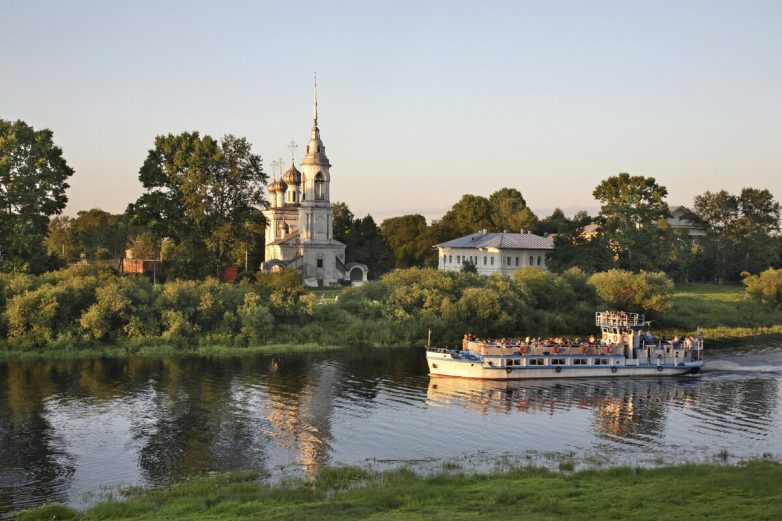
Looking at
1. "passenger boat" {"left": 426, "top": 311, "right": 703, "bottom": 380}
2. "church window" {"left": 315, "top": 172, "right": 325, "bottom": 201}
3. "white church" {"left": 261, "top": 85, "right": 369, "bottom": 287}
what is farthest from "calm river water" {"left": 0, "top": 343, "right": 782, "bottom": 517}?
"church window" {"left": 315, "top": 172, "right": 325, "bottom": 201}

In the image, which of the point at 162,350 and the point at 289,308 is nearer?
the point at 162,350

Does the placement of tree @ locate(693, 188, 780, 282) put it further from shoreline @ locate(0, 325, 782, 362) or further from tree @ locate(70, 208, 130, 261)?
tree @ locate(70, 208, 130, 261)

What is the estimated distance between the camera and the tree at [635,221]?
3848 inches

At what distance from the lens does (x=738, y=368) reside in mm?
56344

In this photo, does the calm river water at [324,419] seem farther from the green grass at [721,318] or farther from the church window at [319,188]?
the church window at [319,188]

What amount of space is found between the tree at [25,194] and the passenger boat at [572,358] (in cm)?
3827

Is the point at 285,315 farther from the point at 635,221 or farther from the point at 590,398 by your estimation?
the point at 635,221

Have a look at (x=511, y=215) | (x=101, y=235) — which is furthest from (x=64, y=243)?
(x=511, y=215)

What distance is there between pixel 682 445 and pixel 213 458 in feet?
62.5

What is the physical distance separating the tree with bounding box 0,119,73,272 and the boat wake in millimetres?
53761

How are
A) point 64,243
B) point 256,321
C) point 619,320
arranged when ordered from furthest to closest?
1. point 64,243
2. point 256,321
3. point 619,320

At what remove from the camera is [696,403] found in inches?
1783

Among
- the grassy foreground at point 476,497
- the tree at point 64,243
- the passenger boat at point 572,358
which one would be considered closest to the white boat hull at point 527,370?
the passenger boat at point 572,358

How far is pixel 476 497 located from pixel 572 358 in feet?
97.7
